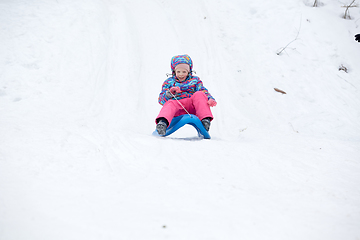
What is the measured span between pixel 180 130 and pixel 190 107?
662 millimetres

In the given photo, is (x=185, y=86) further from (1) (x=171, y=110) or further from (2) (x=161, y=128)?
(2) (x=161, y=128)

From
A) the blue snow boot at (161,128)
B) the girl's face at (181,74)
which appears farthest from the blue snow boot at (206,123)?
the girl's face at (181,74)

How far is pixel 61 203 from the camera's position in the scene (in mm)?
1060

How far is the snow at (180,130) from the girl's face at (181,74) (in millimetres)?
729

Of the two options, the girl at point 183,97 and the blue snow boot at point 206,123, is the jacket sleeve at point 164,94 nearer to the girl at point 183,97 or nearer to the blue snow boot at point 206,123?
the girl at point 183,97

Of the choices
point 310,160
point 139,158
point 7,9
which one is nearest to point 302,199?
point 310,160

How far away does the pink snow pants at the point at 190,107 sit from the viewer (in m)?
2.51

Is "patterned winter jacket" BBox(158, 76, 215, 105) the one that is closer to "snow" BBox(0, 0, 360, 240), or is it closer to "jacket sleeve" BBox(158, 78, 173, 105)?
"jacket sleeve" BBox(158, 78, 173, 105)

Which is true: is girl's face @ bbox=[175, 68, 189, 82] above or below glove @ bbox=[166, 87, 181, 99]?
above

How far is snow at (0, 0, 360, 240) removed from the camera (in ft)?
3.36

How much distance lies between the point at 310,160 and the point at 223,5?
5434mm

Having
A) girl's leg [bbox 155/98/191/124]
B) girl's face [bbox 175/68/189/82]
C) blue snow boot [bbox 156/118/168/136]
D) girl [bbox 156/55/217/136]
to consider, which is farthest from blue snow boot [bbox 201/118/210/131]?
girl's face [bbox 175/68/189/82]

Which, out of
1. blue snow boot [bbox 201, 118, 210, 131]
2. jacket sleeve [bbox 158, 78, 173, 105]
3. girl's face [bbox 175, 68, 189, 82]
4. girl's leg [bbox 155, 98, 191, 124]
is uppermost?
girl's face [bbox 175, 68, 189, 82]

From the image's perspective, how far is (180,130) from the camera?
3418 mm
